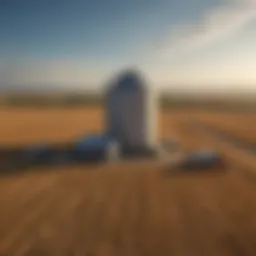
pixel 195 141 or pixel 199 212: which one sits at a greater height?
pixel 199 212

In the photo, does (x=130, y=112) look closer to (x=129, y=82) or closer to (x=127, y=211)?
(x=129, y=82)

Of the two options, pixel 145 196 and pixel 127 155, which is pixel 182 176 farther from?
pixel 127 155

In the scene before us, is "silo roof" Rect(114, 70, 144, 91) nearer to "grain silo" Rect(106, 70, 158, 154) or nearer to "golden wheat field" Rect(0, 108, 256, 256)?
"grain silo" Rect(106, 70, 158, 154)

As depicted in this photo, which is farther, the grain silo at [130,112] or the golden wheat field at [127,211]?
the grain silo at [130,112]

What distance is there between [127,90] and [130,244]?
1460 cm

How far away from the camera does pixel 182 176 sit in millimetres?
18391

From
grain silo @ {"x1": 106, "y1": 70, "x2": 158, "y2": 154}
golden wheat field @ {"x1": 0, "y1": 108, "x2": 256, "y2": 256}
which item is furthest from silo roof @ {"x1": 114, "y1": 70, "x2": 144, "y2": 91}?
golden wheat field @ {"x1": 0, "y1": 108, "x2": 256, "y2": 256}

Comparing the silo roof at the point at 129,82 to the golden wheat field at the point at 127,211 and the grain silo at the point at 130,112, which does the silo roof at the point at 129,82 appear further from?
the golden wheat field at the point at 127,211

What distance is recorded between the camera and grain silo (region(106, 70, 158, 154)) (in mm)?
24016

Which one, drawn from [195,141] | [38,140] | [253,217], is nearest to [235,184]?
[253,217]

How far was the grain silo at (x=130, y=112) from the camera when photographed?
2402 centimetres

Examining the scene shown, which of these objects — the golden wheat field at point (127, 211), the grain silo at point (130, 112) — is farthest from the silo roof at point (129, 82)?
the golden wheat field at point (127, 211)

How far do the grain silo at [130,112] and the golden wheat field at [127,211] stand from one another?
3.83 meters

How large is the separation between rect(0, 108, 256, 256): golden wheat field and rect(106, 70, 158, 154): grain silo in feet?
12.6
